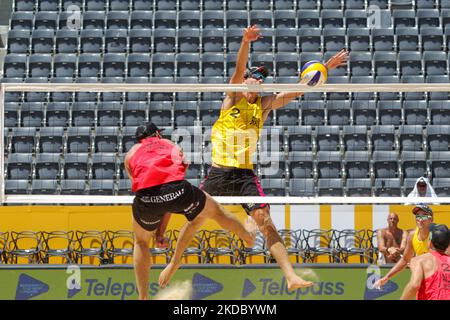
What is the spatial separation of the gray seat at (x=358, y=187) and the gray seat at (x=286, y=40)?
17.4ft

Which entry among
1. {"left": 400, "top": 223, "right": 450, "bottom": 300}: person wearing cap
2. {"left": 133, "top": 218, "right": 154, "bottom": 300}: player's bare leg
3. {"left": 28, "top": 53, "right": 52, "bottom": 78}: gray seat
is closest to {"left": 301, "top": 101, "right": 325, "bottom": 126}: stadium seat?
{"left": 28, "top": 53, "right": 52, "bottom": 78}: gray seat

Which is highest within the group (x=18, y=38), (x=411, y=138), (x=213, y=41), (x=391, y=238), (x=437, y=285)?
(x=18, y=38)

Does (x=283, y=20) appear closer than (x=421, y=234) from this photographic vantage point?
No

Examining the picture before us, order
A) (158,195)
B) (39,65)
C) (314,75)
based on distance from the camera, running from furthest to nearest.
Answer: (39,65) → (314,75) → (158,195)

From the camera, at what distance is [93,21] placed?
63.1 ft

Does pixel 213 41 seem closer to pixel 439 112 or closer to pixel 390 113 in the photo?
pixel 390 113

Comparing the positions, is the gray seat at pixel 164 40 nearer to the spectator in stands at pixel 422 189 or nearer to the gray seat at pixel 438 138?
the gray seat at pixel 438 138

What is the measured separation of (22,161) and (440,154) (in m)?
5.90

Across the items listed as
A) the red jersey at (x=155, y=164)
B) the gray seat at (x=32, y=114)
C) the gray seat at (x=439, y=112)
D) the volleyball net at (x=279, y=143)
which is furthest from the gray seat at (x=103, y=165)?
the gray seat at (x=439, y=112)

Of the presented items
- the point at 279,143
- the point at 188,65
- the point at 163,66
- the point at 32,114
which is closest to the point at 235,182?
the point at 279,143

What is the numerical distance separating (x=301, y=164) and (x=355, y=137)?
1369mm

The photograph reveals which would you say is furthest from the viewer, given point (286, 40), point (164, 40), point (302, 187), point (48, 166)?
point (164, 40)

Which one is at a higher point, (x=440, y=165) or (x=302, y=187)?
(x=440, y=165)

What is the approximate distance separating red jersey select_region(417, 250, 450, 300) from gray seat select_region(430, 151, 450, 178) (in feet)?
21.2
